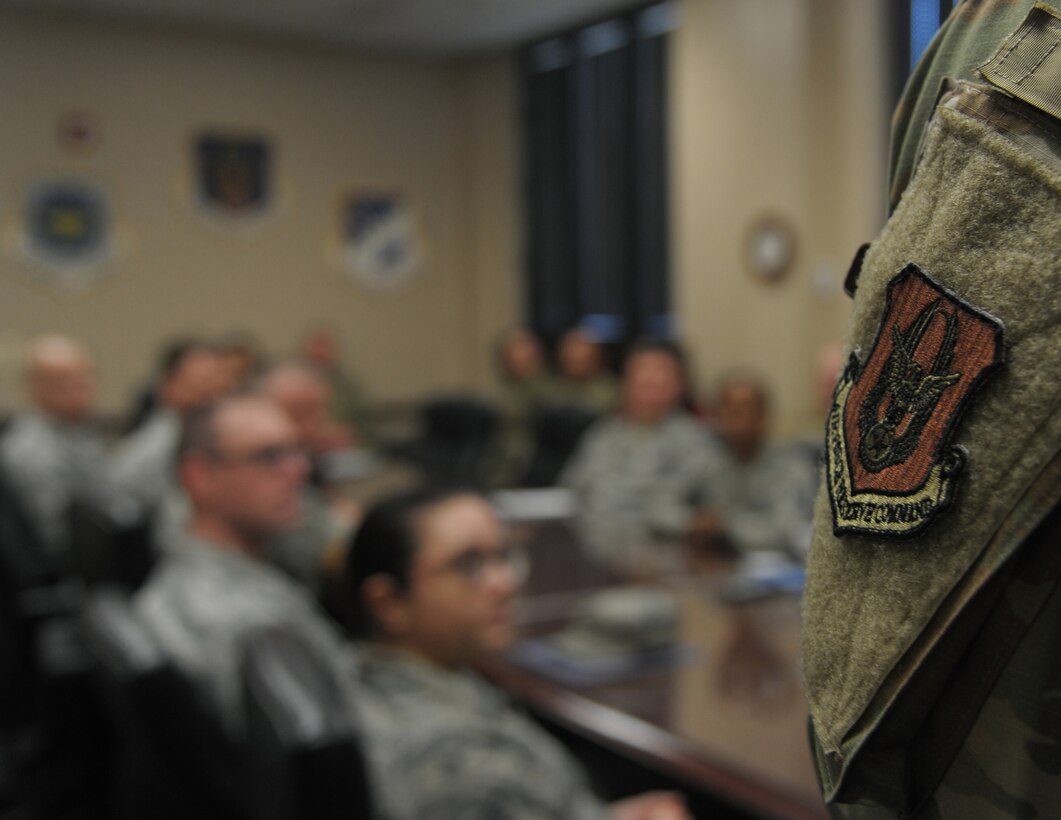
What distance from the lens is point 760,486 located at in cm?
410

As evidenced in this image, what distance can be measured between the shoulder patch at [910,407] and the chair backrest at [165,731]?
4.24 feet

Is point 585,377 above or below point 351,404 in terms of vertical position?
above

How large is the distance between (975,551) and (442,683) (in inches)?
53.1

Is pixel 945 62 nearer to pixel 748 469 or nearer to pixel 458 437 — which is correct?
pixel 748 469

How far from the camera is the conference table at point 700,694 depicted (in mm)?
1646

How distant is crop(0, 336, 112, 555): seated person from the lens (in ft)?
13.8

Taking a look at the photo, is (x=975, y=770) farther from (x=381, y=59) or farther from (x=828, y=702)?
(x=381, y=59)

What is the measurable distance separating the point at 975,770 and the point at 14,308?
8.17m

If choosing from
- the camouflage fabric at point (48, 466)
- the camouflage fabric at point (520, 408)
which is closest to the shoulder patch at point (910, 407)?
the camouflage fabric at point (48, 466)

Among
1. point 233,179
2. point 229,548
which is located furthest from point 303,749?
point 233,179

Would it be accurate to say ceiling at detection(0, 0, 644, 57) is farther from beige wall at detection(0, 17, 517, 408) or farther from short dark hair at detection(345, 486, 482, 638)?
short dark hair at detection(345, 486, 482, 638)

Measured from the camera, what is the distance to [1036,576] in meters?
0.43

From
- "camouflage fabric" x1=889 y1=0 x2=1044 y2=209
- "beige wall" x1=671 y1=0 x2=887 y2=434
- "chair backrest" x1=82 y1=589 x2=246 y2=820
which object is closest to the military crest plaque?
"beige wall" x1=671 y1=0 x2=887 y2=434

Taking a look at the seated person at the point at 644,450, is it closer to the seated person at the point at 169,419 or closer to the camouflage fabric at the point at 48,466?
the seated person at the point at 169,419
